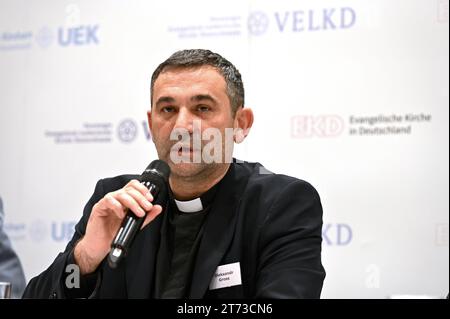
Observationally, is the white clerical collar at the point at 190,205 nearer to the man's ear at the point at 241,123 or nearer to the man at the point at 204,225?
the man at the point at 204,225

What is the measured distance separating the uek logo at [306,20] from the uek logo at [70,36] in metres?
0.70

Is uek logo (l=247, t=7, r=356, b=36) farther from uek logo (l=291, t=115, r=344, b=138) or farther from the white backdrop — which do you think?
uek logo (l=291, t=115, r=344, b=138)

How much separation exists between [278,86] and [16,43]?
3.95ft

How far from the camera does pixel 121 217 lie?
152 cm

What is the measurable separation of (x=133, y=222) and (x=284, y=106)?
1418mm

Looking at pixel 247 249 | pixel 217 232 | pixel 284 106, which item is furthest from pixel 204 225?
pixel 284 106

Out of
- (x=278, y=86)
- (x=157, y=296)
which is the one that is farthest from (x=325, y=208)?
(x=157, y=296)

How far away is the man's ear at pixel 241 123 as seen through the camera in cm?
205

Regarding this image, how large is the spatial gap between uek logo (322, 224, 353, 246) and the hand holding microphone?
1371 millimetres

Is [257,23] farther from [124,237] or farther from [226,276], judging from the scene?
[124,237]

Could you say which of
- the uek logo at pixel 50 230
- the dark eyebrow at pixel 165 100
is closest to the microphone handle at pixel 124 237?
the dark eyebrow at pixel 165 100
